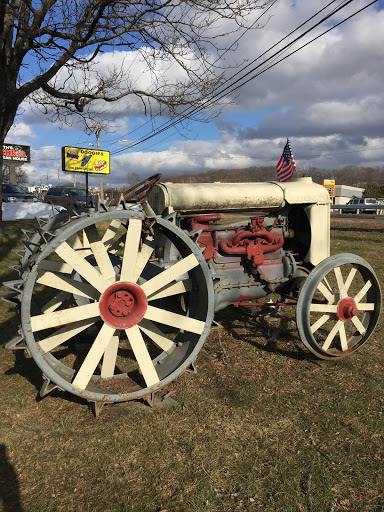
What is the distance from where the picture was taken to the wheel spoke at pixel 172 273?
304cm

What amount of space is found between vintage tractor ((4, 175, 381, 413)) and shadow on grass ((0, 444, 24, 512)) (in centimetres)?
49

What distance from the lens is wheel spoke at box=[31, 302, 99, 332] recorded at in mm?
2698

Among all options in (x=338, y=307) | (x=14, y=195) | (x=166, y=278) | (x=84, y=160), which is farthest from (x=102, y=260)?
(x=14, y=195)

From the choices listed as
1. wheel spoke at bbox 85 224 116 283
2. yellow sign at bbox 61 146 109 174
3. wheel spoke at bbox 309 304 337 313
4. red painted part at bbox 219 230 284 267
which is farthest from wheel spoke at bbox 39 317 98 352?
yellow sign at bbox 61 146 109 174

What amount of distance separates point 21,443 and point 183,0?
798 centimetres

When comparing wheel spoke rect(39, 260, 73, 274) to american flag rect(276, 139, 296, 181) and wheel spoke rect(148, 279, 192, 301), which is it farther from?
american flag rect(276, 139, 296, 181)

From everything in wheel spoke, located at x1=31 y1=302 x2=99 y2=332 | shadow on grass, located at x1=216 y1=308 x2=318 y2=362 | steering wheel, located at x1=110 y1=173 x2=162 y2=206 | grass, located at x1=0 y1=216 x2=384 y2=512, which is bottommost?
grass, located at x1=0 y1=216 x2=384 y2=512

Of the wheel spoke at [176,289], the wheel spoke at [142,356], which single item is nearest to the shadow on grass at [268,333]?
the wheel spoke at [176,289]

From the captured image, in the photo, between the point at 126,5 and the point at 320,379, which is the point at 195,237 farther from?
A: the point at 126,5

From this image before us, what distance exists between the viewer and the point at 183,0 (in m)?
7.50

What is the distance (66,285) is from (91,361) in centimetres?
66

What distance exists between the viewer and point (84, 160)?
17609 mm

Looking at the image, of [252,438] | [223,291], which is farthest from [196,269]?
[252,438]

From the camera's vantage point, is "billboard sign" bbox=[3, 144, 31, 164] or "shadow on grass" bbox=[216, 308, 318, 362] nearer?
"shadow on grass" bbox=[216, 308, 318, 362]
